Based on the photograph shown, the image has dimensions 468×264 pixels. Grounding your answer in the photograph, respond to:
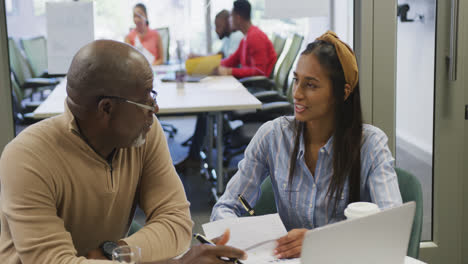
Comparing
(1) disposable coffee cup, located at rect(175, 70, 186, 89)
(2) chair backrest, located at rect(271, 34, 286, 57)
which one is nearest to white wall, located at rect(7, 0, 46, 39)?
(1) disposable coffee cup, located at rect(175, 70, 186, 89)

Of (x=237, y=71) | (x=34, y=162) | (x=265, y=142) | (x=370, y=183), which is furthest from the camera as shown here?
(x=237, y=71)

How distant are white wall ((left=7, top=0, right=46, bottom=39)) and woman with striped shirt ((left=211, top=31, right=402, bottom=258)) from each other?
1.48 meters

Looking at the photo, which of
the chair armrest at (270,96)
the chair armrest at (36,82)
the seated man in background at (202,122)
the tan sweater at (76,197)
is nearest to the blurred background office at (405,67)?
the chair armrest at (36,82)

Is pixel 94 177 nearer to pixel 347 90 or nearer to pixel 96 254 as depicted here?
pixel 96 254

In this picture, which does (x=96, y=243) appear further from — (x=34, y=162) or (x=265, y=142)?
(x=265, y=142)

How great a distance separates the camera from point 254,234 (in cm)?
167

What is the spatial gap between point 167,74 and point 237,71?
626 mm

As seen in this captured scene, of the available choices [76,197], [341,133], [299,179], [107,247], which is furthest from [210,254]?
[341,133]

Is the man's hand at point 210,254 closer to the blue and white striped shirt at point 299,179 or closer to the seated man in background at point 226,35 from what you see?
the blue and white striped shirt at point 299,179

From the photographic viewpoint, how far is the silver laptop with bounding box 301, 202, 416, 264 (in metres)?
1.21

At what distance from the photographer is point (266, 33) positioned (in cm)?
432

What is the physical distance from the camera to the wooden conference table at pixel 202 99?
3.62 m

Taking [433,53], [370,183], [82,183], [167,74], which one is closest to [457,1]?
[433,53]

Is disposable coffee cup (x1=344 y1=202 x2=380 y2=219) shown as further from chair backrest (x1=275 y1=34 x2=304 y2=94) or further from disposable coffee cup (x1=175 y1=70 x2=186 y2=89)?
disposable coffee cup (x1=175 y1=70 x2=186 y2=89)
